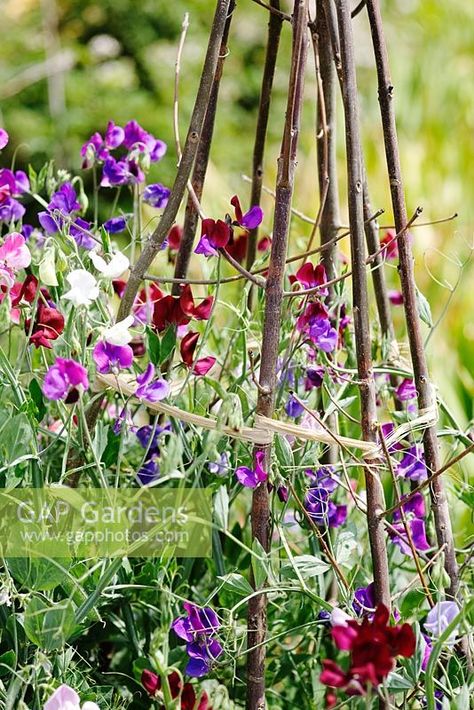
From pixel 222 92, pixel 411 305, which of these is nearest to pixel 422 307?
pixel 411 305

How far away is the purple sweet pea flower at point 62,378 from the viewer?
28.8 inches

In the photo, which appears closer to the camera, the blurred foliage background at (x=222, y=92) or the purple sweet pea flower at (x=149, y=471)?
the purple sweet pea flower at (x=149, y=471)

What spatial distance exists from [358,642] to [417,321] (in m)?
0.38

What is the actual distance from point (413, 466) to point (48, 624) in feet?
1.31

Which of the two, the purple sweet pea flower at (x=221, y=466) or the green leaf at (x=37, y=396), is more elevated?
the green leaf at (x=37, y=396)

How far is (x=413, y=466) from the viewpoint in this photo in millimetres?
967

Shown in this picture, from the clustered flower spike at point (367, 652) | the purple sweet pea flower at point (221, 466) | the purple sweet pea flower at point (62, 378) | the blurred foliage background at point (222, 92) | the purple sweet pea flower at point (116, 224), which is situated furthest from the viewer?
the blurred foliage background at point (222, 92)

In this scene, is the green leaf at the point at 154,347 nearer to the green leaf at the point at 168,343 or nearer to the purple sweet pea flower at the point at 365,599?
the green leaf at the point at 168,343

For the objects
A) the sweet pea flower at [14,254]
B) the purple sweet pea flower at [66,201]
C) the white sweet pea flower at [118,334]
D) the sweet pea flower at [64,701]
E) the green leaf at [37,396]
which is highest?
the purple sweet pea flower at [66,201]

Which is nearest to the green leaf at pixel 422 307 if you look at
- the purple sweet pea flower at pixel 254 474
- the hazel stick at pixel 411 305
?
the hazel stick at pixel 411 305

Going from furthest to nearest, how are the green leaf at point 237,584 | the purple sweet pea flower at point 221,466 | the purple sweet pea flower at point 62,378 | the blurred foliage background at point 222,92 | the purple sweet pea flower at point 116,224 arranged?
1. the blurred foliage background at point 222,92
2. the purple sweet pea flower at point 116,224
3. the purple sweet pea flower at point 221,466
4. the green leaf at point 237,584
5. the purple sweet pea flower at point 62,378

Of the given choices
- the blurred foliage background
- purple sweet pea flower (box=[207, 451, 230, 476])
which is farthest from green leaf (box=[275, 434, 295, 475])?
the blurred foliage background

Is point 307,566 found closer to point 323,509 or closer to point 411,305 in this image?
point 323,509

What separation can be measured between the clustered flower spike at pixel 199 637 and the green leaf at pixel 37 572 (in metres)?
0.12
